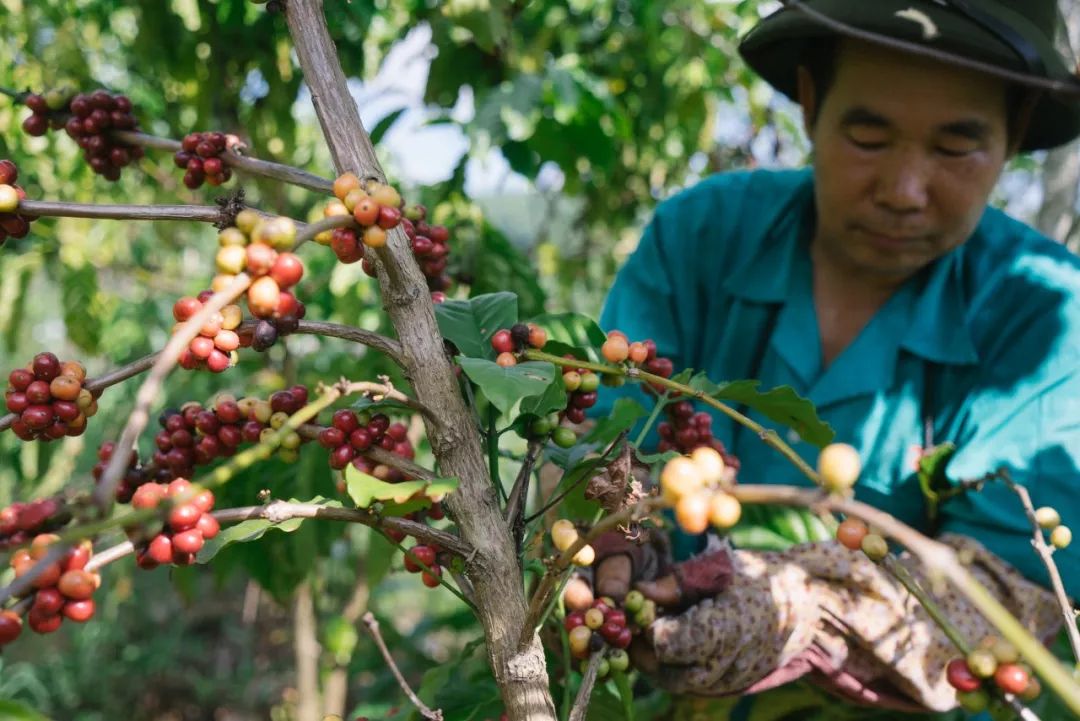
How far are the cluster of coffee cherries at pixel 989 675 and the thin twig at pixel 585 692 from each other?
281 millimetres

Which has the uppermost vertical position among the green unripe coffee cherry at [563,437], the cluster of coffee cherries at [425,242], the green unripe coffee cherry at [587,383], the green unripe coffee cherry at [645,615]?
the cluster of coffee cherries at [425,242]

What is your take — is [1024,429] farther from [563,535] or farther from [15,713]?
[15,713]

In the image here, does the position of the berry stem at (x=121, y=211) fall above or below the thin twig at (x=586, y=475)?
above

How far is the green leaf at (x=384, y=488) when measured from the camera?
2.00 ft

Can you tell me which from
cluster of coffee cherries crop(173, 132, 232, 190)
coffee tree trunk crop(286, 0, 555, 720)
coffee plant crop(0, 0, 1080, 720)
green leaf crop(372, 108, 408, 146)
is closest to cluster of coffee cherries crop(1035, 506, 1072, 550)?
coffee plant crop(0, 0, 1080, 720)

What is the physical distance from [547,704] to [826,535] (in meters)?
0.80

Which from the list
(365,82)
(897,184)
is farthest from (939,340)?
(365,82)

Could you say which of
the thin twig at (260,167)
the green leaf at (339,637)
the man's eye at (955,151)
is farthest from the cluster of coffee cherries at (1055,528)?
the green leaf at (339,637)

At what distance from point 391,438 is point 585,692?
0.88ft

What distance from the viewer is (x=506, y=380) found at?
662 millimetres

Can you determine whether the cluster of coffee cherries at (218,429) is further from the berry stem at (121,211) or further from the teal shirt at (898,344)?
the teal shirt at (898,344)

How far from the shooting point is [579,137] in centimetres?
177

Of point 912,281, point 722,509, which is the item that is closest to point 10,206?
point 722,509

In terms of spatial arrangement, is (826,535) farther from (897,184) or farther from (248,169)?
(248,169)
